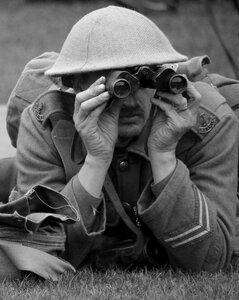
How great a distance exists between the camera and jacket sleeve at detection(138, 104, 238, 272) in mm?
4477

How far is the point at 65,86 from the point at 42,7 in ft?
46.9

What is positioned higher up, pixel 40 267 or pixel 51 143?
pixel 51 143

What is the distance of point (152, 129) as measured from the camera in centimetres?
453

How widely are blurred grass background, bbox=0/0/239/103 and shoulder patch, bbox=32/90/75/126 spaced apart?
6.35 m

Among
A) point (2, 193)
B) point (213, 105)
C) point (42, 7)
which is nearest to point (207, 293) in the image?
point (213, 105)

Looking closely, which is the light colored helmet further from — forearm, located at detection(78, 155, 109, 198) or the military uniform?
forearm, located at detection(78, 155, 109, 198)

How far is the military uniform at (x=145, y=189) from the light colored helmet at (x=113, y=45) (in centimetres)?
27

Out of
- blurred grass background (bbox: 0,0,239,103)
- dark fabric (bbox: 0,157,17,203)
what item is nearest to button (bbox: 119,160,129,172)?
dark fabric (bbox: 0,157,17,203)

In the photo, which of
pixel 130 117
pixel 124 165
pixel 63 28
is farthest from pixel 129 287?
pixel 63 28

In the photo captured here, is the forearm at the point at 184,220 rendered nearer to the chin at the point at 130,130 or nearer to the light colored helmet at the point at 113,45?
the chin at the point at 130,130

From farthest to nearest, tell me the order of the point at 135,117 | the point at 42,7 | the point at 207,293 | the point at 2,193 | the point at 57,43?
the point at 42,7, the point at 57,43, the point at 2,193, the point at 135,117, the point at 207,293

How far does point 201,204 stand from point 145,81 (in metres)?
0.61

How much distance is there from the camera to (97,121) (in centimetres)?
443

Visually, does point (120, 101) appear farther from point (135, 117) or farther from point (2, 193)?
point (2, 193)
